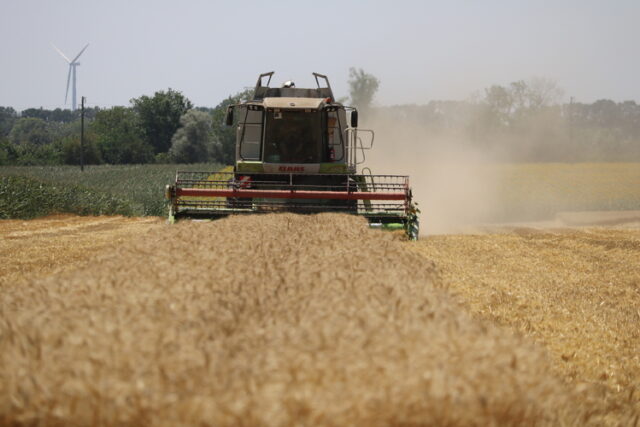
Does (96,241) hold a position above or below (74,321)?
below

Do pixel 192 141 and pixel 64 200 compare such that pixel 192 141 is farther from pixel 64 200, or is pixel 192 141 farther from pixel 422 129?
pixel 64 200

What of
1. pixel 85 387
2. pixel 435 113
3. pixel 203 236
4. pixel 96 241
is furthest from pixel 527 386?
pixel 435 113

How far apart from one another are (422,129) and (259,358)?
3831 cm

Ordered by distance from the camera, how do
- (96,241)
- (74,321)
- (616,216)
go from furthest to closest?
(616,216) → (96,241) → (74,321)

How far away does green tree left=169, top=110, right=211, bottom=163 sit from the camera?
82750 mm

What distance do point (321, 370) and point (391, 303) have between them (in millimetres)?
1238

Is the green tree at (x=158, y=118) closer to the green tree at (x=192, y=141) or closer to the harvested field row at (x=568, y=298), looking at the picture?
the green tree at (x=192, y=141)

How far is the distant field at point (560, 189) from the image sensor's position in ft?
104

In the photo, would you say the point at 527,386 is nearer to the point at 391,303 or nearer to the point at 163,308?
the point at 391,303

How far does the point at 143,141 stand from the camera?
90062mm

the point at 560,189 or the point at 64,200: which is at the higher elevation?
the point at 560,189

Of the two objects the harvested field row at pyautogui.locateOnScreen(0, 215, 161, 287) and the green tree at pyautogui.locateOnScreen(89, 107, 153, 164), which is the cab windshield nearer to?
the harvested field row at pyautogui.locateOnScreen(0, 215, 161, 287)

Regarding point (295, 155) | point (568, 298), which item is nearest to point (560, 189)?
point (295, 155)

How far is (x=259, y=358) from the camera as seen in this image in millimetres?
3217
